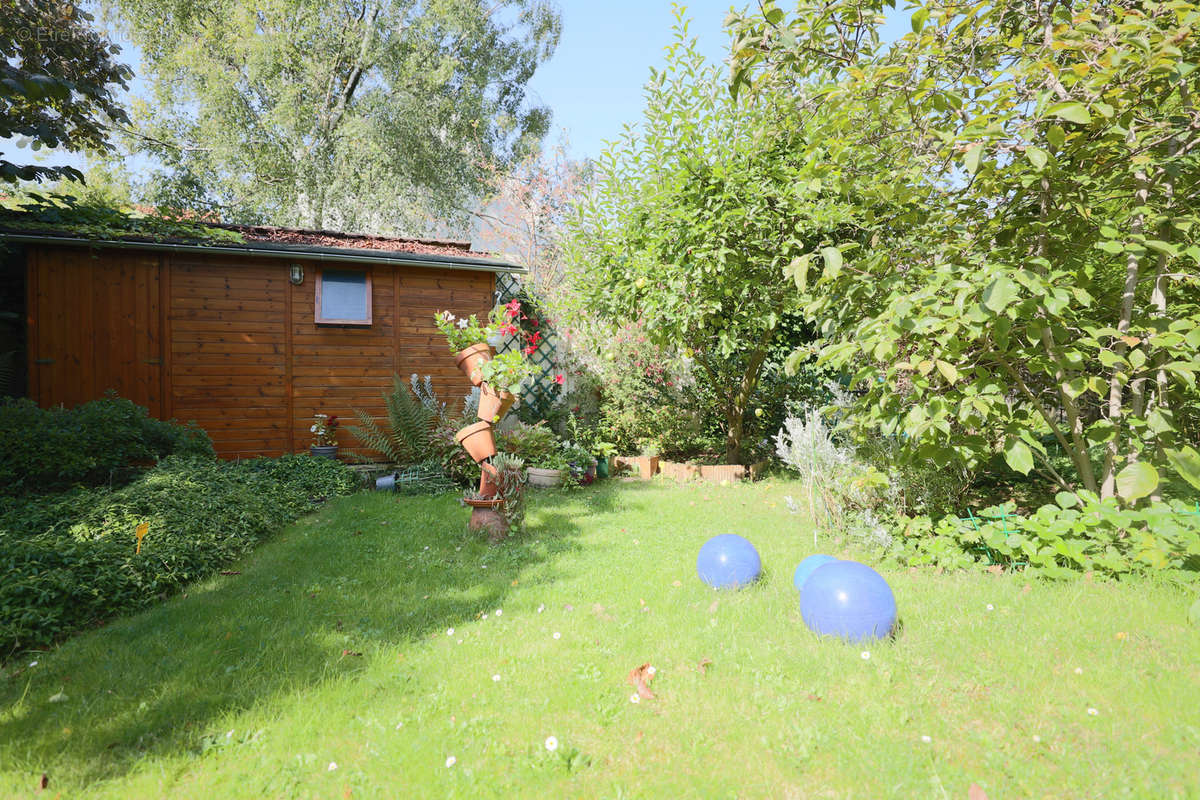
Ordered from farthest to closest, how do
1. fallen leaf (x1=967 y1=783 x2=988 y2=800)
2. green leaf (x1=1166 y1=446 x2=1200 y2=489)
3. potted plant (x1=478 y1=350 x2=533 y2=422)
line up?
potted plant (x1=478 y1=350 x2=533 y2=422) < green leaf (x1=1166 y1=446 x2=1200 y2=489) < fallen leaf (x1=967 y1=783 x2=988 y2=800)

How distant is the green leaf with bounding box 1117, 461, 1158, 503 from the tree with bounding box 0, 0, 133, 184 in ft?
21.2

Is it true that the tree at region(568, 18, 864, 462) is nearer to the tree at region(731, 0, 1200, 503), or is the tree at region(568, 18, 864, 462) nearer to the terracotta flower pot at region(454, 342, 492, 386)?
the tree at region(731, 0, 1200, 503)

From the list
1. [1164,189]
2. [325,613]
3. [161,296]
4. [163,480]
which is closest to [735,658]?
[325,613]

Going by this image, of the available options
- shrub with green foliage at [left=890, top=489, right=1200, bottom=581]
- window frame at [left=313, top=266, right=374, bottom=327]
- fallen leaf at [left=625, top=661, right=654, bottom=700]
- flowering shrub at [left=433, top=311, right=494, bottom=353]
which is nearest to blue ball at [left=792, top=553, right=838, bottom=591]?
shrub with green foliage at [left=890, top=489, right=1200, bottom=581]

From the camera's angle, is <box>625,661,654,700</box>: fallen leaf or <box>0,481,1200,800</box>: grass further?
<box>625,661,654,700</box>: fallen leaf

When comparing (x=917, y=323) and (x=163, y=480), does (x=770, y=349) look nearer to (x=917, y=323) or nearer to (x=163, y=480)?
(x=917, y=323)

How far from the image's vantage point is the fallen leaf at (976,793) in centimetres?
161

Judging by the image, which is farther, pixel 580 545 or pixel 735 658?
pixel 580 545

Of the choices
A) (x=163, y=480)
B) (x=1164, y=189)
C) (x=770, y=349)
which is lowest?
(x=163, y=480)

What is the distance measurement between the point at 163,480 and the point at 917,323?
547cm

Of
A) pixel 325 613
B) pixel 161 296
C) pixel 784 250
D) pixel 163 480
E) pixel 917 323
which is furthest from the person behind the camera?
pixel 161 296

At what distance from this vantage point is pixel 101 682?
92.6 inches

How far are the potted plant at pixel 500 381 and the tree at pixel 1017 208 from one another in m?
2.19

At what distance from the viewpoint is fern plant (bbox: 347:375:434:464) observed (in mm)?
6758
